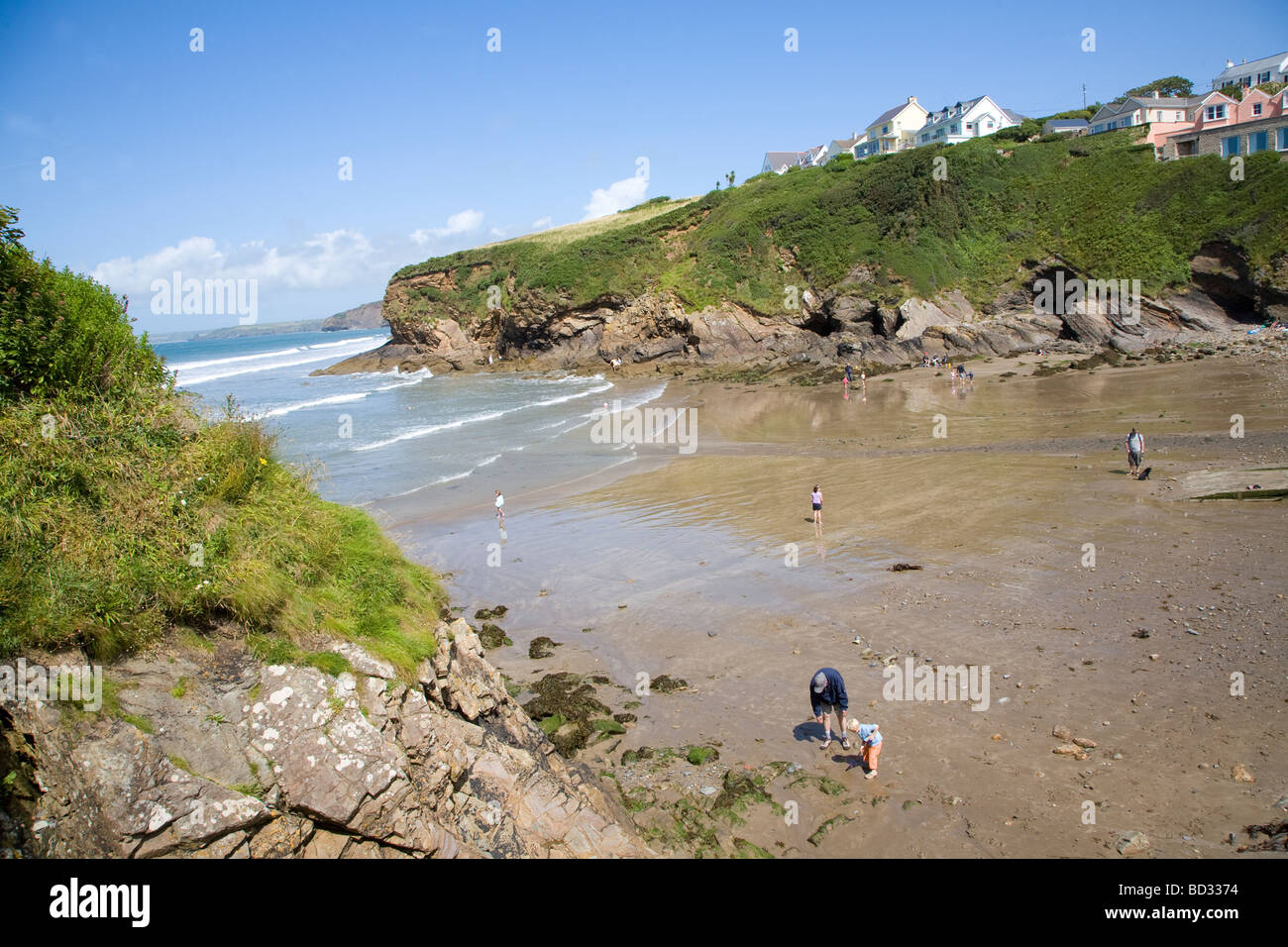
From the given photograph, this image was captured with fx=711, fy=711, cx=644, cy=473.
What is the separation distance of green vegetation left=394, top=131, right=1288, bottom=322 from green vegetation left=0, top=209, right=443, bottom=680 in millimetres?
47217

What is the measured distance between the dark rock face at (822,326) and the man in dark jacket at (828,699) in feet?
126

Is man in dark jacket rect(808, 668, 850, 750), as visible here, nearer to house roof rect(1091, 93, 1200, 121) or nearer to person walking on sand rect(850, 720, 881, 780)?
person walking on sand rect(850, 720, 881, 780)

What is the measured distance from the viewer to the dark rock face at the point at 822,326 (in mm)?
41281

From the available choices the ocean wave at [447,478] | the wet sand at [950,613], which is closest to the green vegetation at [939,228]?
the wet sand at [950,613]

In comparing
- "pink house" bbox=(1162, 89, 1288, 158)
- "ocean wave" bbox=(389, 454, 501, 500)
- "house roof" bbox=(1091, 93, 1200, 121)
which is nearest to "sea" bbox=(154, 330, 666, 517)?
"ocean wave" bbox=(389, 454, 501, 500)

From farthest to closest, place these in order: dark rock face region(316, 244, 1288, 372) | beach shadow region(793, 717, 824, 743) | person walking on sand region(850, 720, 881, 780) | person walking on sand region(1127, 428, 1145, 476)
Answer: dark rock face region(316, 244, 1288, 372), person walking on sand region(1127, 428, 1145, 476), beach shadow region(793, 717, 824, 743), person walking on sand region(850, 720, 881, 780)

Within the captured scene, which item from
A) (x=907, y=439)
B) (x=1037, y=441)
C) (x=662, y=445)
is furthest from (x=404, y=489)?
(x=1037, y=441)

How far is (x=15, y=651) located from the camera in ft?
15.0

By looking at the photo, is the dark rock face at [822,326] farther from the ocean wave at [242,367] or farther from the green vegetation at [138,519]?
the green vegetation at [138,519]

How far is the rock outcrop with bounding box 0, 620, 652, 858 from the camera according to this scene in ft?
13.9

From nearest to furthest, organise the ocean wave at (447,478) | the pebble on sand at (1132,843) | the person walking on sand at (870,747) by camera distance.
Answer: the pebble on sand at (1132,843), the person walking on sand at (870,747), the ocean wave at (447,478)

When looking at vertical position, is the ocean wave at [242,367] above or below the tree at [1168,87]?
below

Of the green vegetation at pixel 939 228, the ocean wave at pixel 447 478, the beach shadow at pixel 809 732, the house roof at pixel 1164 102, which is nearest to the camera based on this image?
the beach shadow at pixel 809 732

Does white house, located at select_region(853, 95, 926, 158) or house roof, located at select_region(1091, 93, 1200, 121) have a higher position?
white house, located at select_region(853, 95, 926, 158)
